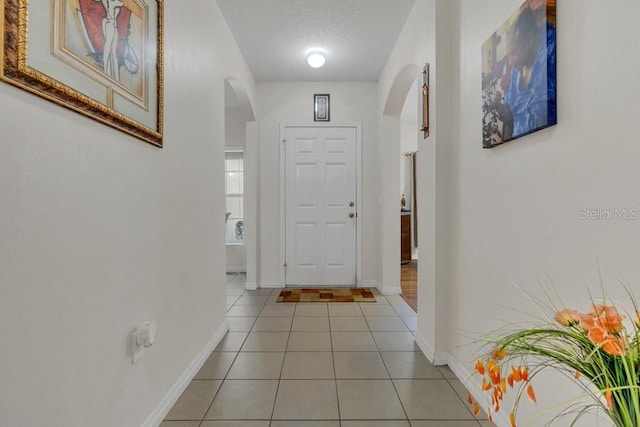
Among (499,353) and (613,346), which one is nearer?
(613,346)

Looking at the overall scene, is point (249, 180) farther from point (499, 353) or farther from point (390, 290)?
point (499, 353)

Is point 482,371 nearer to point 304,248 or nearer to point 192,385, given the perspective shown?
point 192,385

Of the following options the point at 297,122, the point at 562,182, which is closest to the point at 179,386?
the point at 562,182

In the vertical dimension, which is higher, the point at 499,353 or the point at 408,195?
the point at 408,195

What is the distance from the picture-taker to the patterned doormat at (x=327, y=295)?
381 cm

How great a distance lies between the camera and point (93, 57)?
3.76 feet

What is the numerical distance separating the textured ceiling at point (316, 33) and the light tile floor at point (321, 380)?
2.52m

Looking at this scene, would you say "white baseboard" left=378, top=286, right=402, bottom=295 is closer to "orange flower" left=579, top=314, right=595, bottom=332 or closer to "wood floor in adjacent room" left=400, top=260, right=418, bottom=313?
"wood floor in adjacent room" left=400, top=260, right=418, bottom=313

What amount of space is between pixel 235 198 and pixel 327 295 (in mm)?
2399

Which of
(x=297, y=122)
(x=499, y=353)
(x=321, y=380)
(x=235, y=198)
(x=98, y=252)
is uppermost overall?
(x=297, y=122)

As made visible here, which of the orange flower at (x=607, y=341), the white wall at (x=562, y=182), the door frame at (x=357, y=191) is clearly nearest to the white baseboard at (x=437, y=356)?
the white wall at (x=562, y=182)

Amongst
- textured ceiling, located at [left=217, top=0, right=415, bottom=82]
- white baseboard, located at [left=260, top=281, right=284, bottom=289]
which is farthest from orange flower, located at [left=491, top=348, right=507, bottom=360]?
white baseboard, located at [left=260, top=281, right=284, bottom=289]

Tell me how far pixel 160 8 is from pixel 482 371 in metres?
1.92

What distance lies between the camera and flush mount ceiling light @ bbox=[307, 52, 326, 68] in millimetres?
3479
